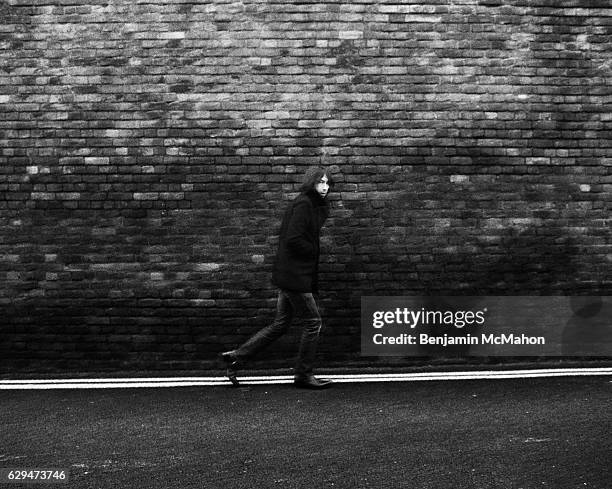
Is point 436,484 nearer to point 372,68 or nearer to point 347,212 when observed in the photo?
point 347,212

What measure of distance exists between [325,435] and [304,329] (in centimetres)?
151

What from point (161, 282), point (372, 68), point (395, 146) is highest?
point (372, 68)

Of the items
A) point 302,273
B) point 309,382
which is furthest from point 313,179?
point 309,382

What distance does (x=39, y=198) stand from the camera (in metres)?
7.28

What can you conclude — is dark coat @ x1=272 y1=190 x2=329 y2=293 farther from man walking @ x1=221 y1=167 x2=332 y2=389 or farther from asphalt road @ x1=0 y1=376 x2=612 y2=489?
asphalt road @ x1=0 y1=376 x2=612 y2=489

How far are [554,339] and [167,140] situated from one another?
4367 millimetres

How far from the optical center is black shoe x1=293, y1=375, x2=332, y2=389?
20.7ft

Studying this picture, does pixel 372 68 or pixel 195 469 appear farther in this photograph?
pixel 372 68

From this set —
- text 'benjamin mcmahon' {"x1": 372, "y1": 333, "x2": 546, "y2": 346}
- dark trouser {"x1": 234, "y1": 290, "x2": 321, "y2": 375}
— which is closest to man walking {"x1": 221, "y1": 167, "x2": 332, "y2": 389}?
dark trouser {"x1": 234, "y1": 290, "x2": 321, "y2": 375}

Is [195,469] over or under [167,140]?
under

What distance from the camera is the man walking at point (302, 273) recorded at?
6172 millimetres

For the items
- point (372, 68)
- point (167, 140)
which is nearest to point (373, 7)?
point (372, 68)

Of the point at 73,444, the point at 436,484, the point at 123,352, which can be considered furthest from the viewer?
the point at 123,352

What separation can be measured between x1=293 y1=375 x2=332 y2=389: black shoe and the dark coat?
758 mm
